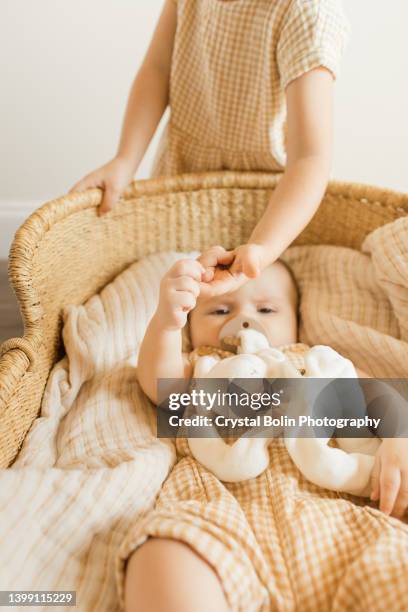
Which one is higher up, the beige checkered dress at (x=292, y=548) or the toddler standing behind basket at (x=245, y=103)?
the toddler standing behind basket at (x=245, y=103)

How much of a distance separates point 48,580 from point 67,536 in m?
A: 0.05

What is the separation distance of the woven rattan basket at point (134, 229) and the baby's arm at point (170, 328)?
0.55ft

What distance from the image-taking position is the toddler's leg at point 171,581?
54cm

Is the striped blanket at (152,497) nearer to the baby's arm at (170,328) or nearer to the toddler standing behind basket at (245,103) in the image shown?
the baby's arm at (170,328)

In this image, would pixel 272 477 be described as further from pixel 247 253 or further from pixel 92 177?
pixel 92 177

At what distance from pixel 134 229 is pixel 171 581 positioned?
2.41 feet

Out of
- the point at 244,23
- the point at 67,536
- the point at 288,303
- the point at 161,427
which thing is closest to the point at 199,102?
the point at 244,23

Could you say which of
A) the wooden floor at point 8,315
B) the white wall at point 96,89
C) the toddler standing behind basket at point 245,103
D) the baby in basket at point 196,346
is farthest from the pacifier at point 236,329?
the white wall at point 96,89

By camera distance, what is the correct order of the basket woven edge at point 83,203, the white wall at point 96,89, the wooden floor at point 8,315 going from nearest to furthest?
the basket woven edge at point 83,203, the wooden floor at point 8,315, the white wall at point 96,89

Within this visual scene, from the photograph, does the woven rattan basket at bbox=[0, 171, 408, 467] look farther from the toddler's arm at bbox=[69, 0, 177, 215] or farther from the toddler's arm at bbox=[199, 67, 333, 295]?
the toddler's arm at bbox=[199, 67, 333, 295]

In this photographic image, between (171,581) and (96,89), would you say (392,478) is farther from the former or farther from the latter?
(96,89)

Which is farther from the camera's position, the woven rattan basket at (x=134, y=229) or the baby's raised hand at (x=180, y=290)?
the woven rattan basket at (x=134, y=229)

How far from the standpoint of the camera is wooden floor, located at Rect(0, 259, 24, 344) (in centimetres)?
145

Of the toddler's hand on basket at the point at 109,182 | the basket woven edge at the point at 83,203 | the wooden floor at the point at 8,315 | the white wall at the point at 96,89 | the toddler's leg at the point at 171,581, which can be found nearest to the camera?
the toddler's leg at the point at 171,581
